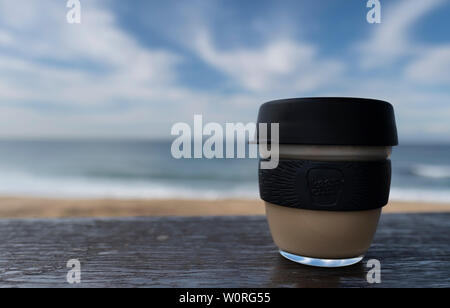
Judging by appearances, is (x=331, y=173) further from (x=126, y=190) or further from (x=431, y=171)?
(x=431, y=171)

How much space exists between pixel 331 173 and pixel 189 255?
0.26 metres

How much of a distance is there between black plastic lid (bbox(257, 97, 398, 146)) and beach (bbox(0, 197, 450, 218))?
318 cm

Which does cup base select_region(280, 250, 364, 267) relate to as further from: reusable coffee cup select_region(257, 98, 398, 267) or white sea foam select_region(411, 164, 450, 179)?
white sea foam select_region(411, 164, 450, 179)

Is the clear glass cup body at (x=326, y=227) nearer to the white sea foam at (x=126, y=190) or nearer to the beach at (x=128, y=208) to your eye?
the beach at (x=128, y=208)

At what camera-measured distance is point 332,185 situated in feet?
1.28

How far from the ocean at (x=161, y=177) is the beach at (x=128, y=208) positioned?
58 centimetres

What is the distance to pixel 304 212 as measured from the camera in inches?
16.0

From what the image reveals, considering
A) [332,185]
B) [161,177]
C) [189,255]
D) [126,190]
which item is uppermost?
[332,185]

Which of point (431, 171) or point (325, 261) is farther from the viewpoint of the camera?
point (431, 171)

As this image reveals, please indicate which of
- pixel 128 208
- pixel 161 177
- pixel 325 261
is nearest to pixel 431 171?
pixel 161 177

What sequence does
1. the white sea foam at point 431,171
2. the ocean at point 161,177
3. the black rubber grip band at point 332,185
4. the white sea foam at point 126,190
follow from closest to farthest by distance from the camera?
the black rubber grip band at point 332,185, the white sea foam at point 126,190, the ocean at point 161,177, the white sea foam at point 431,171

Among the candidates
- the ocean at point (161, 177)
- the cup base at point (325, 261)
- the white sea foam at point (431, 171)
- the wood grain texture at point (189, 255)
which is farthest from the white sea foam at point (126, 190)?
the cup base at point (325, 261)

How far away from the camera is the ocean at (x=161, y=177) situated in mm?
5281
